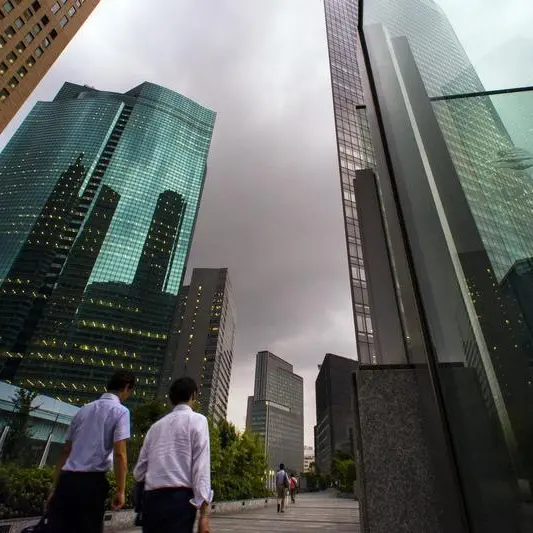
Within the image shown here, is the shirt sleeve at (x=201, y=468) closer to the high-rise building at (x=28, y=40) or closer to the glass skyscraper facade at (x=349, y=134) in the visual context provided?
the glass skyscraper facade at (x=349, y=134)

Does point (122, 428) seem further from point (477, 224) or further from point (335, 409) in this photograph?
point (335, 409)

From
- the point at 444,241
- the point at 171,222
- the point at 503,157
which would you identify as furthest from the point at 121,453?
the point at 171,222

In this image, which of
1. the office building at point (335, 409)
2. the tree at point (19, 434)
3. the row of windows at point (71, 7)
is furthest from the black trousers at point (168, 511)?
the office building at point (335, 409)

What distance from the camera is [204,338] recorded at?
414 feet

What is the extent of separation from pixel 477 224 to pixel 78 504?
3201 mm

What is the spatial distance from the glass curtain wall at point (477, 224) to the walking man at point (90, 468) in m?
2.21

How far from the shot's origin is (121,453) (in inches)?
98.9

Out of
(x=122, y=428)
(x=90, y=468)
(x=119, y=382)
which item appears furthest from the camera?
(x=119, y=382)

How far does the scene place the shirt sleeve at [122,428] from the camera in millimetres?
2574

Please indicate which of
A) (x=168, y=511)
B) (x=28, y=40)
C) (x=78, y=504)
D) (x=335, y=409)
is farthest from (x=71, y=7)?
(x=335, y=409)

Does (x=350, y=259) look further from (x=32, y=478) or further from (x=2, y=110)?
(x=2, y=110)

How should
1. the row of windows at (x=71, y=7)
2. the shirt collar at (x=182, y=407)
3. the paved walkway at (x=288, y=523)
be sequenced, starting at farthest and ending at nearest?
the row of windows at (x=71, y=7), the paved walkway at (x=288, y=523), the shirt collar at (x=182, y=407)

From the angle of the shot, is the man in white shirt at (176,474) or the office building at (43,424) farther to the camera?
the office building at (43,424)

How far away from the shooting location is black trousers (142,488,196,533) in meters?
1.88
